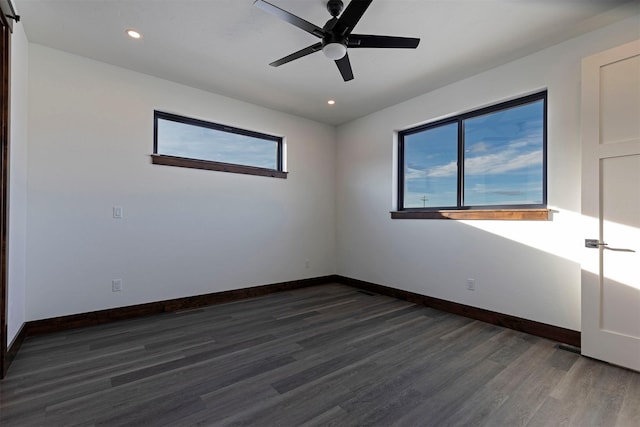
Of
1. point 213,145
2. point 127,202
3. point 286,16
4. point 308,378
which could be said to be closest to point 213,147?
point 213,145

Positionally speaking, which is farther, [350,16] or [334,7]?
[334,7]

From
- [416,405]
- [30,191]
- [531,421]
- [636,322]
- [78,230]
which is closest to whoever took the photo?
[531,421]

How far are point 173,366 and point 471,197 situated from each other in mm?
3352

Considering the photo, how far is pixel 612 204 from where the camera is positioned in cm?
217

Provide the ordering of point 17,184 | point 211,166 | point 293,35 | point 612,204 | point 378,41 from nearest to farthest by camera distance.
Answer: point 378,41
point 612,204
point 17,184
point 293,35
point 211,166

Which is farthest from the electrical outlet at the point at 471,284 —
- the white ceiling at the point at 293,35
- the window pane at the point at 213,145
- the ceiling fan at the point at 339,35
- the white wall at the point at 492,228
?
the window pane at the point at 213,145

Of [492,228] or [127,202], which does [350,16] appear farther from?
[127,202]

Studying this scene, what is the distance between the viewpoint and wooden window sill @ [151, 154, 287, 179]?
3.30 m

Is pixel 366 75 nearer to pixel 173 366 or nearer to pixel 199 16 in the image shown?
pixel 199 16

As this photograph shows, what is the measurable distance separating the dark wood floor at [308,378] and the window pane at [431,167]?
1.54 m

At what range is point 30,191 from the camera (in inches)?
103

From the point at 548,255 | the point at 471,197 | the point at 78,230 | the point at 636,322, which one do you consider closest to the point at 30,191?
the point at 78,230

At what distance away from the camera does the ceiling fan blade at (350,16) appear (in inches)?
66.0

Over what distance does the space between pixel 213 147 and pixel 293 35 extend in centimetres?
186
